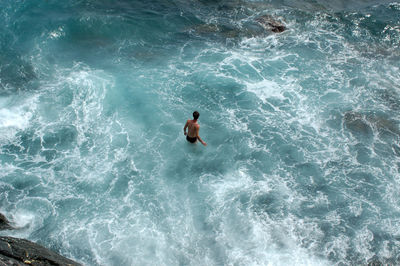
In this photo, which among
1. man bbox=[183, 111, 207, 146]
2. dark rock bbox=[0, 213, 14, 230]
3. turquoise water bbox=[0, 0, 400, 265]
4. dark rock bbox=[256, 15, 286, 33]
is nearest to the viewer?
dark rock bbox=[0, 213, 14, 230]

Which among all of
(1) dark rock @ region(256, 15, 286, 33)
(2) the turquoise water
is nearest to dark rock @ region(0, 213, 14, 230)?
(2) the turquoise water

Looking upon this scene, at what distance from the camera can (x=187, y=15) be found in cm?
2056

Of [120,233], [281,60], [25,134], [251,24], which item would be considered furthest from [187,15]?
[120,233]

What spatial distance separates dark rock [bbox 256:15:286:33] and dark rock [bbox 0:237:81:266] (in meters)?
16.5

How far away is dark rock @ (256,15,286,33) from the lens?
19719mm

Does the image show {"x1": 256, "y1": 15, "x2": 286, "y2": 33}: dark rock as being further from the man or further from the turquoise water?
the man

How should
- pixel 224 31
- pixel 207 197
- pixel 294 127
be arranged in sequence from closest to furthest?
pixel 207 197, pixel 294 127, pixel 224 31

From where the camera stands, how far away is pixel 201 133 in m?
13.6

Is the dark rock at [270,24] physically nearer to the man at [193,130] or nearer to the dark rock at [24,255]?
the man at [193,130]

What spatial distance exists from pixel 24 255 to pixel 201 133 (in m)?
7.74

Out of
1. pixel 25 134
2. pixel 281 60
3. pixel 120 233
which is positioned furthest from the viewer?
pixel 281 60

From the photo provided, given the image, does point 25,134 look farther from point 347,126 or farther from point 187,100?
point 347,126

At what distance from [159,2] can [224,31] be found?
5214 millimetres

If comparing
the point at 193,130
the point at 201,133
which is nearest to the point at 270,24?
the point at 201,133
